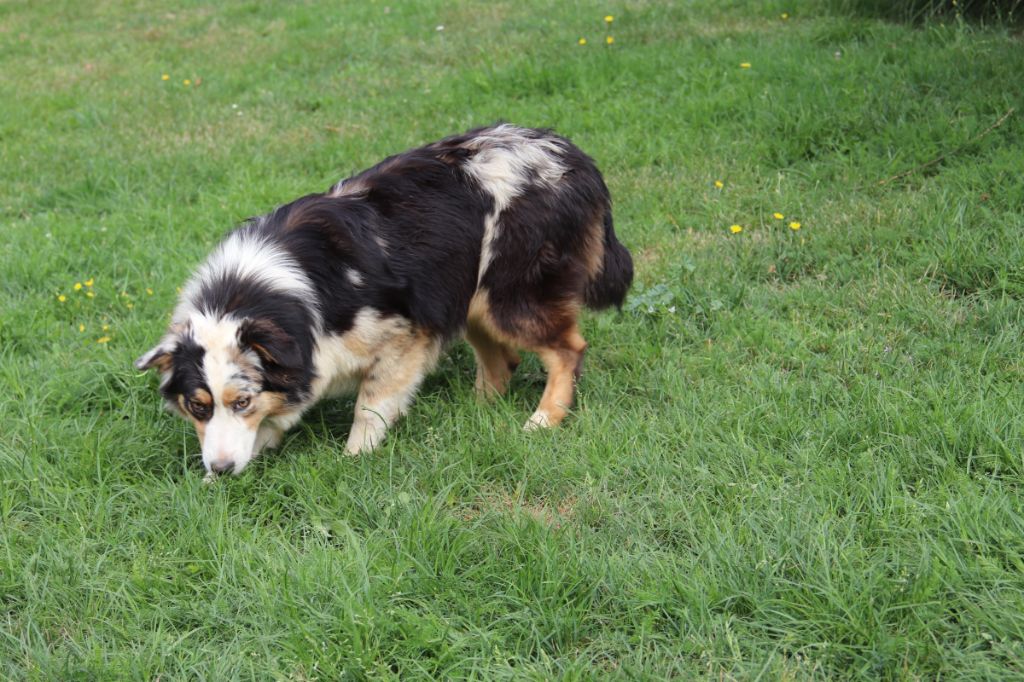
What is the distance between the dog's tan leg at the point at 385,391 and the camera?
→ 13.6 ft

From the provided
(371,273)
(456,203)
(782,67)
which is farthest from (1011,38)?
(371,273)

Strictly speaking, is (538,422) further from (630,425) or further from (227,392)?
(227,392)

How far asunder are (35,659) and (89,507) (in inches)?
34.3

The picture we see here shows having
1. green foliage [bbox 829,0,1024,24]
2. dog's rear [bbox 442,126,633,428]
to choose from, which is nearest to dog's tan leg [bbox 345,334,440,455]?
dog's rear [bbox 442,126,633,428]

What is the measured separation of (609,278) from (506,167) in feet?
2.43

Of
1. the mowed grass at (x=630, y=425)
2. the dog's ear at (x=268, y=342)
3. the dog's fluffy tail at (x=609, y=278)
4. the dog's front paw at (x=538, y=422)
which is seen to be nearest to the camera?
the mowed grass at (x=630, y=425)

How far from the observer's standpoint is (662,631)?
2.89 meters

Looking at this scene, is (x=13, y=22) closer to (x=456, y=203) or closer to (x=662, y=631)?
(x=456, y=203)

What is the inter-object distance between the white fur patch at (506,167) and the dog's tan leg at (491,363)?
435mm

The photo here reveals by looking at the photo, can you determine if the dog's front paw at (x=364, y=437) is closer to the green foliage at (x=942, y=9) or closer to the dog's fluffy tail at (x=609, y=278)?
the dog's fluffy tail at (x=609, y=278)

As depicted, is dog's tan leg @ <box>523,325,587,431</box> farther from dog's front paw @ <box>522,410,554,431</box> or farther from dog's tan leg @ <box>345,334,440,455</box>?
dog's tan leg @ <box>345,334,440,455</box>

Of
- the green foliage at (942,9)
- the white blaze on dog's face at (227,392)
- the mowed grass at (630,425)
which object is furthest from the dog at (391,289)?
the green foliage at (942,9)

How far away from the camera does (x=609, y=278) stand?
4.49 m

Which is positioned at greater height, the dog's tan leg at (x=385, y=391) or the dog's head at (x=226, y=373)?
the dog's head at (x=226, y=373)
